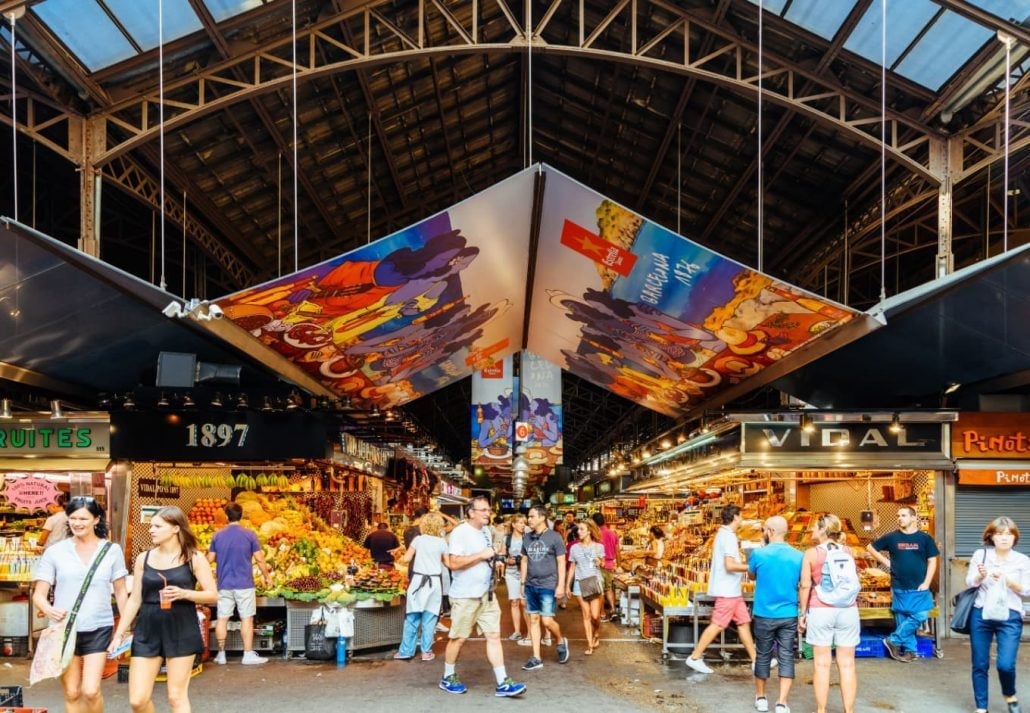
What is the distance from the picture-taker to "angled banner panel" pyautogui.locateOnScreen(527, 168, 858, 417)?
24.9ft

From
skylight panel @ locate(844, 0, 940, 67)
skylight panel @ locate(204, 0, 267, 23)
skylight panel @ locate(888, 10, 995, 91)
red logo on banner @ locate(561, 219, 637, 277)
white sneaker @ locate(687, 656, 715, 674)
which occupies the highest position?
skylight panel @ locate(204, 0, 267, 23)

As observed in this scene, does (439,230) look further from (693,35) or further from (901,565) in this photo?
(693,35)

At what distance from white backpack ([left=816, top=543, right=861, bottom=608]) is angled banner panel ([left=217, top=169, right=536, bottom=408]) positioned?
3.54m

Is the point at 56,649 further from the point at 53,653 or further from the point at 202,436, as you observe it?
the point at 202,436

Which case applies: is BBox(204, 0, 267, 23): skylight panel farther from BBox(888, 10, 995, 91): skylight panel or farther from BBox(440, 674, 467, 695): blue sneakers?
BBox(440, 674, 467, 695): blue sneakers

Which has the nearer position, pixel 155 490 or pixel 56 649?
pixel 56 649

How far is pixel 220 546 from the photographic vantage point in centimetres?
912

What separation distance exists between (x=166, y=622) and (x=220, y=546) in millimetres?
4228

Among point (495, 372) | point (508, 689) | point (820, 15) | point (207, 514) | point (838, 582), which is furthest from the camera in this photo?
point (495, 372)

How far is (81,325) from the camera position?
9.55 m

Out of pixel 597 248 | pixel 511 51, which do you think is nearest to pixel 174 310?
pixel 597 248

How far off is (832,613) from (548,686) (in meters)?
2.72

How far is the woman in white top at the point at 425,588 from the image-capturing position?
9125 mm

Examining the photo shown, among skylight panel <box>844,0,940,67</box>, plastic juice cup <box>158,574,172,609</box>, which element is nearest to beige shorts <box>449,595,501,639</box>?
plastic juice cup <box>158,574,172,609</box>
